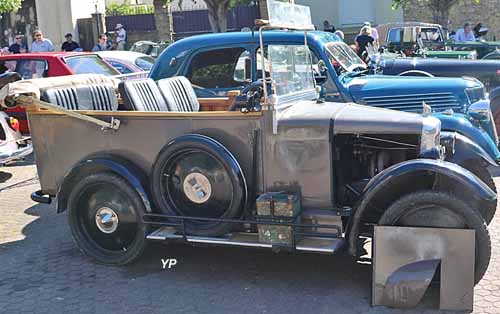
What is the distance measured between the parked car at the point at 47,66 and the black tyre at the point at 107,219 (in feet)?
17.2

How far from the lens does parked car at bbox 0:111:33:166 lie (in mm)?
8501

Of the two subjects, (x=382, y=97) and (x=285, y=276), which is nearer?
(x=285, y=276)

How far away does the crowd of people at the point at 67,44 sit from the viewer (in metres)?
15.4

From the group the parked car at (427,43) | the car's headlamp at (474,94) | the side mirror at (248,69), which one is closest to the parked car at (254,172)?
the side mirror at (248,69)

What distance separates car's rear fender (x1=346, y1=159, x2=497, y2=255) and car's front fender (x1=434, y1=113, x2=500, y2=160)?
141 centimetres

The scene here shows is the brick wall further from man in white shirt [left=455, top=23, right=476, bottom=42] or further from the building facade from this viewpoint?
man in white shirt [left=455, top=23, right=476, bottom=42]

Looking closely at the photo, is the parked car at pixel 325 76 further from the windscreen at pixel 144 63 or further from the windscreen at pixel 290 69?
the windscreen at pixel 144 63

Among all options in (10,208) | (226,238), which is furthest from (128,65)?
(226,238)

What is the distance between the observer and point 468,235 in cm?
407

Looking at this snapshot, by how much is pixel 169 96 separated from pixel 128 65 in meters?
6.61

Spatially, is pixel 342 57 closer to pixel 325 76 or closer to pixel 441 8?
pixel 325 76

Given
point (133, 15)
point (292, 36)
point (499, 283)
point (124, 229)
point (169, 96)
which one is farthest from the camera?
point (133, 15)

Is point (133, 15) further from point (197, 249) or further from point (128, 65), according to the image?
point (197, 249)

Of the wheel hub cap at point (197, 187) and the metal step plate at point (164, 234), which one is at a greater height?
the wheel hub cap at point (197, 187)
